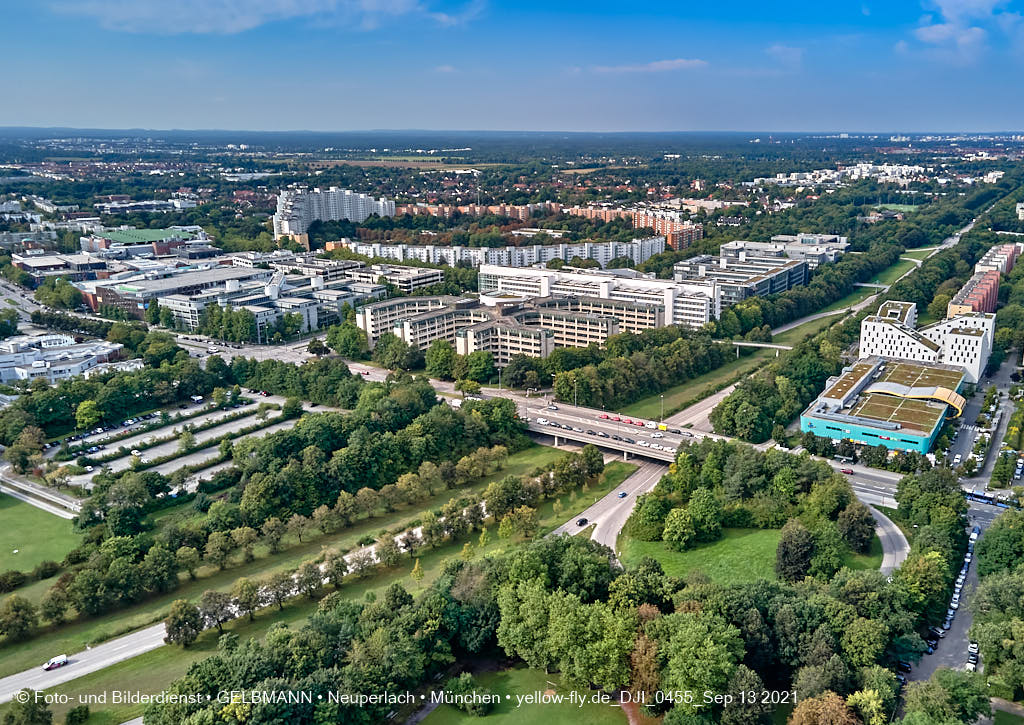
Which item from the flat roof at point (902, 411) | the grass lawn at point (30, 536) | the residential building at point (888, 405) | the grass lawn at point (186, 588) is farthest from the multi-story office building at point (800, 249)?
the grass lawn at point (30, 536)

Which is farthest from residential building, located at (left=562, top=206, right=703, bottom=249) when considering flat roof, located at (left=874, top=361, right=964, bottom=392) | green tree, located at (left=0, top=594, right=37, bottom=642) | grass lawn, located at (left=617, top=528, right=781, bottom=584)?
green tree, located at (left=0, top=594, right=37, bottom=642)

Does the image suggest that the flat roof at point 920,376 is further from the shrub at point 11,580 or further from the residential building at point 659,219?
the residential building at point 659,219

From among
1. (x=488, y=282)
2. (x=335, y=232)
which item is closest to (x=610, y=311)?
(x=488, y=282)

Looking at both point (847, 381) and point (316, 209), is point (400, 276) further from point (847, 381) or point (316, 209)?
point (847, 381)

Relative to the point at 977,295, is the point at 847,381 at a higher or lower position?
lower

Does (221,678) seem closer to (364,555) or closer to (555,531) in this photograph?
(364,555)

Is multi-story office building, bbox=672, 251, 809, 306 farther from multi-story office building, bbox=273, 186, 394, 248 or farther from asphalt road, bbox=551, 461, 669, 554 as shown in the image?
multi-story office building, bbox=273, 186, 394, 248

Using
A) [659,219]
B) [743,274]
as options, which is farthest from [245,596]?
[659,219]
